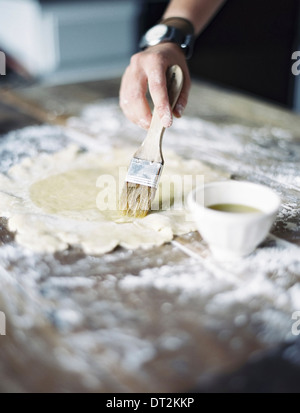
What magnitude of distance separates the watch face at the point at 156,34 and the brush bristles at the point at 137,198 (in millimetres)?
662

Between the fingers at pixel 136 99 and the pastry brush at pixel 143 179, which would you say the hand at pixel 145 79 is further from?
the pastry brush at pixel 143 179

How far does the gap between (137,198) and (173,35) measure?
2.32 feet

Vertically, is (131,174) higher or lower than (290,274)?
higher

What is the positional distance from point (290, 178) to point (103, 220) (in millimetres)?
599

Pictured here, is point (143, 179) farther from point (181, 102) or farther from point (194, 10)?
point (194, 10)

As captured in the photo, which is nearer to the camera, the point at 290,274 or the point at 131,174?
the point at 290,274

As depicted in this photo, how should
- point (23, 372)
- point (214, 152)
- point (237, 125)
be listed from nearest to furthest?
1. point (23, 372)
2. point (214, 152)
3. point (237, 125)

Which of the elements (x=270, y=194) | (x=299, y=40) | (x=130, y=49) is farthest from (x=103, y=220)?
(x=299, y=40)

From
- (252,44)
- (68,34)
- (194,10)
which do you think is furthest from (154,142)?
(252,44)

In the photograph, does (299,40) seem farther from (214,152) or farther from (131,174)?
(131,174)

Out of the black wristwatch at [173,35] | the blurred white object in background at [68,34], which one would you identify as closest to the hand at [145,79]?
the black wristwatch at [173,35]

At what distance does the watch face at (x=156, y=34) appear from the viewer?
165 centimetres

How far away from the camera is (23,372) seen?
0.76 m

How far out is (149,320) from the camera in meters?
0.86
